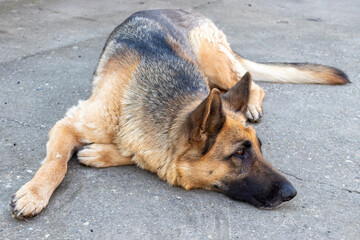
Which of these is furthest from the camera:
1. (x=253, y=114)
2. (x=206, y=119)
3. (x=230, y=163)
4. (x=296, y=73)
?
(x=296, y=73)

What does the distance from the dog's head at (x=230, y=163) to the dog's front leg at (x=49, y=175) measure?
3.03 feet

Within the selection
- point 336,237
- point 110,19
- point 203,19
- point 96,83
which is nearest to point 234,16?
point 110,19

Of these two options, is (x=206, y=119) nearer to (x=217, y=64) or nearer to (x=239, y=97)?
(x=239, y=97)

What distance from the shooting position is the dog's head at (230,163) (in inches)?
133

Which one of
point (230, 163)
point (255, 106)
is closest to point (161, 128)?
point (230, 163)

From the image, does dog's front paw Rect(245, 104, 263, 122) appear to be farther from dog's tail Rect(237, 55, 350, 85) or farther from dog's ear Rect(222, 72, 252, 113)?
dog's ear Rect(222, 72, 252, 113)

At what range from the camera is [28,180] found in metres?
3.62

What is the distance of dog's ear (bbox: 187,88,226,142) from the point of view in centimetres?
320

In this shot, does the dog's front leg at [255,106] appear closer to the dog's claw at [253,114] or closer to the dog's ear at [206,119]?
the dog's claw at [253,114]

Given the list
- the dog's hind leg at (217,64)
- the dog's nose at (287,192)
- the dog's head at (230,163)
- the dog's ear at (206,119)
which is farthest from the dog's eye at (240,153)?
the dog's hind leg at (217,64)

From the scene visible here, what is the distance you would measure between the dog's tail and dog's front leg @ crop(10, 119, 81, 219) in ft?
8.40

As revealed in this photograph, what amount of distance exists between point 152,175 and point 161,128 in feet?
1.34

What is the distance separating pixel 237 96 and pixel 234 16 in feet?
17.4

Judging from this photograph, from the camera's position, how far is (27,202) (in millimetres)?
3189
